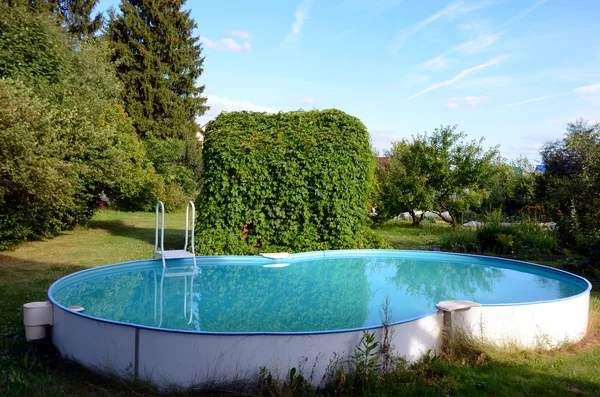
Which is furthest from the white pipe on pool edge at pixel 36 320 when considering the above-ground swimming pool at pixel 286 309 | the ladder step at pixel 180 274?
the ladder step at pixel 180 274

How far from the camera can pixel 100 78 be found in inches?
618

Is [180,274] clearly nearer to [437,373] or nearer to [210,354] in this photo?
[210,354]

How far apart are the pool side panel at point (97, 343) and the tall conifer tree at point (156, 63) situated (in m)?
26.4

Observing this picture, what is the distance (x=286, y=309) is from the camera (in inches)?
268

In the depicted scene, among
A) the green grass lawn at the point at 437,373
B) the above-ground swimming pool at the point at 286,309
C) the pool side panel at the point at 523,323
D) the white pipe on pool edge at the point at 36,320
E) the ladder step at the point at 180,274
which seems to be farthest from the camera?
the ladder step at the point at 180,274

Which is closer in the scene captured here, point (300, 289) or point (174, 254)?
point (300, 289)

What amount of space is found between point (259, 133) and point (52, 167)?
14.5 ft

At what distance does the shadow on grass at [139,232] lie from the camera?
12.5 meters

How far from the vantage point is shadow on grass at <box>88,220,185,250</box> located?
12.5 metres

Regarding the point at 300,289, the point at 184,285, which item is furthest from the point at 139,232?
the point at 300,289

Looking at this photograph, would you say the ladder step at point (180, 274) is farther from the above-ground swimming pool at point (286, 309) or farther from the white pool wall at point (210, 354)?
the white pool wall at point (210, 354)

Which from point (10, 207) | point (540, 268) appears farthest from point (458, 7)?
point (10, 207)

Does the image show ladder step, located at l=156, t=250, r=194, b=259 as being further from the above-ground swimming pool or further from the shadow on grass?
the shadow on grass

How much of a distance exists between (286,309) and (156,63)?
92.5ft
